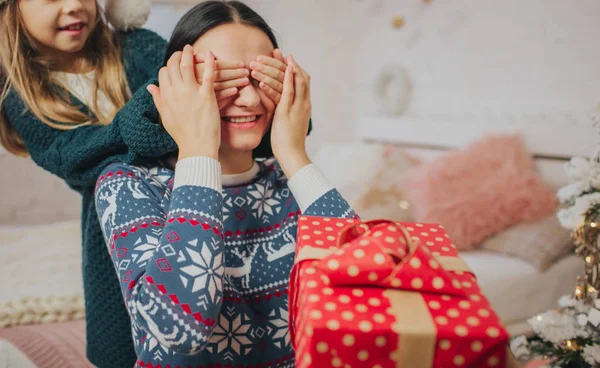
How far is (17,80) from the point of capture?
1.03m

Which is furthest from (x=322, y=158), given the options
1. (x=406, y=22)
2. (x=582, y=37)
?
(x=582, y=37)

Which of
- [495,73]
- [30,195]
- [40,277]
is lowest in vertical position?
[30,195]

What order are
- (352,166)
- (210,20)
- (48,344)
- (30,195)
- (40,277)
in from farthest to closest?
(30,195) < (352,166) < (40,277) < (48,344) < (210,20)

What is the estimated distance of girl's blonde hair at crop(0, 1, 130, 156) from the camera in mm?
1034

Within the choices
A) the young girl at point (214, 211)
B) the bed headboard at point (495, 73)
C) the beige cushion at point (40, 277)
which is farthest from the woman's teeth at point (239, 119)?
the bed headboard at point (495, 73)

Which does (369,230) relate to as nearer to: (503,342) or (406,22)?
(503,342)

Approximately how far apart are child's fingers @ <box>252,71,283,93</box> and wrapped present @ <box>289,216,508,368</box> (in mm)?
363

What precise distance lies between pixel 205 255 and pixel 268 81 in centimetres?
35

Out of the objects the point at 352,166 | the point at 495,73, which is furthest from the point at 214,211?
the point at 495,73

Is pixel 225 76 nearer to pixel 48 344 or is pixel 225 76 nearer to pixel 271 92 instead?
pixel 271 92

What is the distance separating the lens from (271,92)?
895mm

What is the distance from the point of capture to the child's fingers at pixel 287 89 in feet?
2.98

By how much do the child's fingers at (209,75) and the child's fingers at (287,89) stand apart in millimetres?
153

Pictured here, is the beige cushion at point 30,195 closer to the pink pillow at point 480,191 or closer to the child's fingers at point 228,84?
the pink pillow at point 480,191
